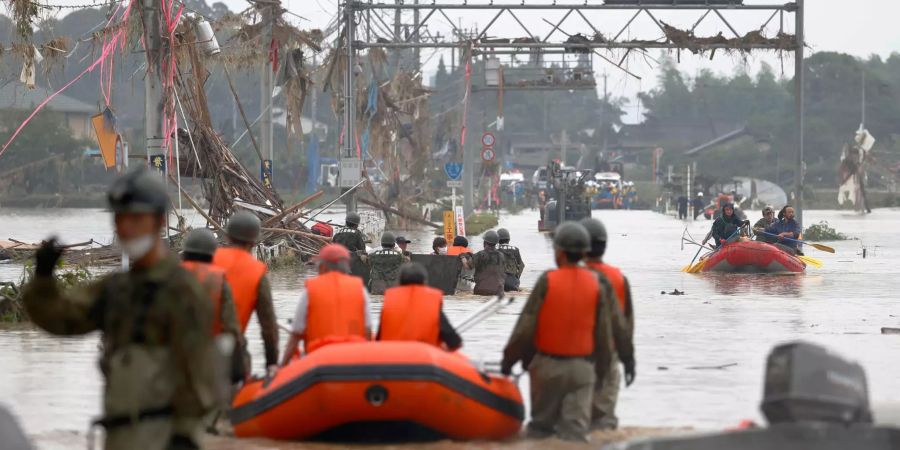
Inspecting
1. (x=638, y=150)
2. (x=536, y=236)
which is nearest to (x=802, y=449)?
(x=536, y=236)

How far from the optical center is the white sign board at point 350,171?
38375 millimetres

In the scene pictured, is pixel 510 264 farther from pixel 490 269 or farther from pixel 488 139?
pixel 488 139

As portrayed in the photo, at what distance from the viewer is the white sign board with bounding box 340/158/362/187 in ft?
126

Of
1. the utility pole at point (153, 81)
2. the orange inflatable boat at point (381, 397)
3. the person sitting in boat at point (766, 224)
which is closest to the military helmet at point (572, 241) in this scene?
the orange inflatable boat at point (381, 397)

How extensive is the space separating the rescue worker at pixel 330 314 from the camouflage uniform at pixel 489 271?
43.0 ft

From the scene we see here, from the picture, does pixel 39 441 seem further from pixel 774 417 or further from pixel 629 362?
pixel 774 417

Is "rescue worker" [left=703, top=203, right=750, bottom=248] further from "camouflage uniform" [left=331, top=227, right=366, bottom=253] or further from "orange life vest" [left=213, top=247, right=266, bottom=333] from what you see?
"orange life vest" [left=213, top=247, right=266, bottom=333]

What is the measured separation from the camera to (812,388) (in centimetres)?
866

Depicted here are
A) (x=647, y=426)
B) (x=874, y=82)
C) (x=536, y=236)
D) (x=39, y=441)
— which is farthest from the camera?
(x=874, y=82)

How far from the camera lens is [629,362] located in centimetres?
1163

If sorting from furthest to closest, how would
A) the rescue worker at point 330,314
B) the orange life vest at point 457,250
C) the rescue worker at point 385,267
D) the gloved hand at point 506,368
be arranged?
the orange life vest at point 457,250 → the rescue worker at point 385,267 → the rescue worker at point 330,314 → the gloved hand at point 506,368

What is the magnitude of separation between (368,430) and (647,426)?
2070 millimetres

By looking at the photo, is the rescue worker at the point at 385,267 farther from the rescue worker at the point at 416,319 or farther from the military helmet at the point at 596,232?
the rescue worker at the point at 416,319

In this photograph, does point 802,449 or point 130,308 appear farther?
point 802,449
